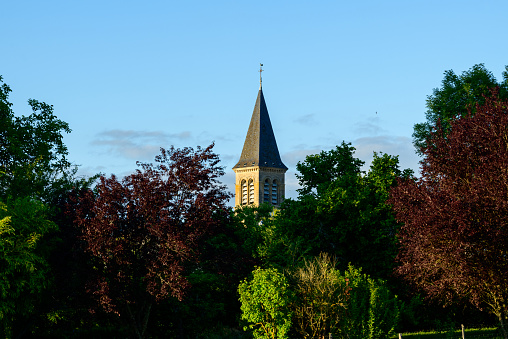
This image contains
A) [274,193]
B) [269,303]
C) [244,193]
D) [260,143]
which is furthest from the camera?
[244,193]

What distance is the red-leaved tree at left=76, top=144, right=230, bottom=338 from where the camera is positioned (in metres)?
20.2

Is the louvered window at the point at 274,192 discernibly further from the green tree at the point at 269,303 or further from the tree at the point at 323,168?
the green tree at the point at 269,303

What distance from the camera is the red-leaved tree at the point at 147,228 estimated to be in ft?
66.3

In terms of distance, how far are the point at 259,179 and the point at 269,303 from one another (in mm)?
69392

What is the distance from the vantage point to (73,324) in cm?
2623

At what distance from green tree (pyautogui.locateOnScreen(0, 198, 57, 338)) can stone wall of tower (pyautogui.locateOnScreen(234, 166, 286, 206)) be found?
2626 inches

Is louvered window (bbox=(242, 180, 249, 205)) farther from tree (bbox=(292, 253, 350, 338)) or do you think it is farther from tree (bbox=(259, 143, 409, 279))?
tree (bbox=(292, 253, 350, 338))

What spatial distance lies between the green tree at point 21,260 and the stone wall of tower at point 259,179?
6670 centimetres

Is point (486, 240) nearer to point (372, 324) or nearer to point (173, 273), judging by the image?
point (372, 324)

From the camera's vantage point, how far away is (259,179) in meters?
88.6

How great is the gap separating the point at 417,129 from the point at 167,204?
29.0 metres

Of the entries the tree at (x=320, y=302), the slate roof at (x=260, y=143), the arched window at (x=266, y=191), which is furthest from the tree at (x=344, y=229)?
the arched window at (x=266, y=191)

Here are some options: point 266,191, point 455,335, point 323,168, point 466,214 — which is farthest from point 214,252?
point 266,191

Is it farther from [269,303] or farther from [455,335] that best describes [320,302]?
[455,335]
